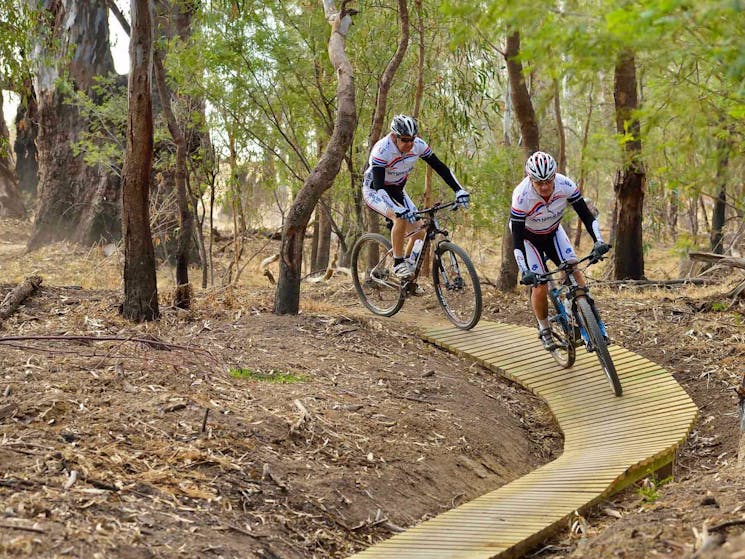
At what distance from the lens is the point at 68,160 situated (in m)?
22.7

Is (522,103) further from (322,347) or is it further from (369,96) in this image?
(322,347)

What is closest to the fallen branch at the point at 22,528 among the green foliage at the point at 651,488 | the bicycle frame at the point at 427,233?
the green foliage at the point at 651,488

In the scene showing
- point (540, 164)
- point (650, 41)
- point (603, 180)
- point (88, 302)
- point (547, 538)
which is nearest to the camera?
point (650, 41)

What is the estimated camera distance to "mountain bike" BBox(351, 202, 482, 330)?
969cm

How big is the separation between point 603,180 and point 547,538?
125 feet

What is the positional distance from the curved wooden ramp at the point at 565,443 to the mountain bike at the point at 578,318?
36 cm

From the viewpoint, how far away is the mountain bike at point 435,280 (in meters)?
9.69

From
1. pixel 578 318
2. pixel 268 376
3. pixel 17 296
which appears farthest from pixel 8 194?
pixel 578 318

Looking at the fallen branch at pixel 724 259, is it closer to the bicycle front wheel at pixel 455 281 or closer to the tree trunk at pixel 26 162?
the bicycle front wheel at pixel 455 281

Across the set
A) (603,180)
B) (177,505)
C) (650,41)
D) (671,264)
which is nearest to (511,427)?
(177,505)

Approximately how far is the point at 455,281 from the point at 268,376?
276 cm

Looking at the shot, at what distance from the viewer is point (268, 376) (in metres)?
7.93

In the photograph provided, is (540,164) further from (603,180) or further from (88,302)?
(603,180)

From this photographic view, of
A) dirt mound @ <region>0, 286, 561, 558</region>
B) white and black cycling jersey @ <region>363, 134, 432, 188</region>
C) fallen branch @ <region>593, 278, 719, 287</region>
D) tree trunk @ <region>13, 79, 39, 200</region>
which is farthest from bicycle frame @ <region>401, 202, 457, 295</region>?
tree trunk @ <region>13, 79, 39, 200</region>
